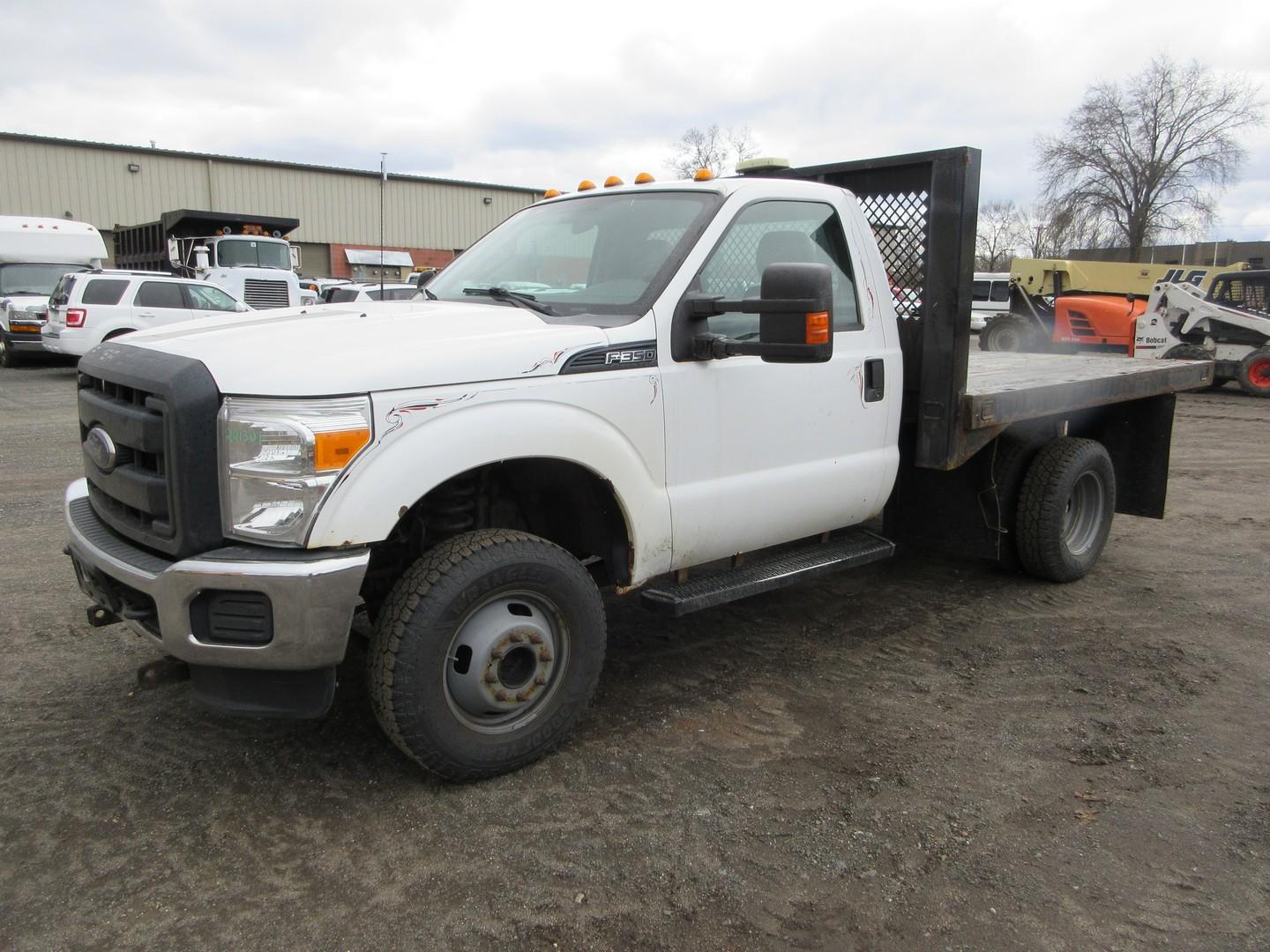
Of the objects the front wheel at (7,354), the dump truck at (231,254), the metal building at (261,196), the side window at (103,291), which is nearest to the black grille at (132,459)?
the side window at (103,291)

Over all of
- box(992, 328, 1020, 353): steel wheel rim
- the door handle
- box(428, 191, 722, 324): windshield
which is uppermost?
box(428, 191, 722, 324): windshield

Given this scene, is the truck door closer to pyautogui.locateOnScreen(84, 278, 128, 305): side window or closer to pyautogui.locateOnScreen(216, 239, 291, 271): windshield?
pyautogui.locateOnScreen(84, 278, 128, 305): side window

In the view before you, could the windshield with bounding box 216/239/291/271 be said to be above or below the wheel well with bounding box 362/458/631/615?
above

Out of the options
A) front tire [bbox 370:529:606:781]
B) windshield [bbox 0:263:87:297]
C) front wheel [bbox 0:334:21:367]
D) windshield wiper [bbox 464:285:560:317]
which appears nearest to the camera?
front tire [bbox 370:529:606:781]

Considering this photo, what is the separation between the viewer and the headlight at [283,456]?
2.77 m

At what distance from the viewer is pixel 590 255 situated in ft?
13.2

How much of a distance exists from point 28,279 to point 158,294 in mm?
4824

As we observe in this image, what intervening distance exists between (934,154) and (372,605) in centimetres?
315

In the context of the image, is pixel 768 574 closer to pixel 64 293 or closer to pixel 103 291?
pixel 103 291

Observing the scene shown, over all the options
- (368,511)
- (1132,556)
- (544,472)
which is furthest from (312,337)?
(1132,556)

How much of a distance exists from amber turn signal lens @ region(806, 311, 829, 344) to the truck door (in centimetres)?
57

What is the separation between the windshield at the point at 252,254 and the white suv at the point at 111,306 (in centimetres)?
448

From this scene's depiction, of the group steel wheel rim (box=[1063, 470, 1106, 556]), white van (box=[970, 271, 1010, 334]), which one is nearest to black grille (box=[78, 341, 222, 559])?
steel wheel rim (box=[1063, 470, 1106, 556])

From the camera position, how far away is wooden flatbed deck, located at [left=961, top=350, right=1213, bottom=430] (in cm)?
469
